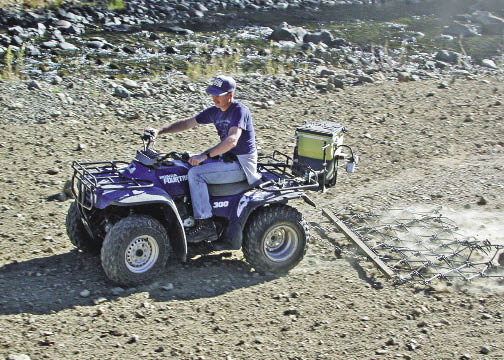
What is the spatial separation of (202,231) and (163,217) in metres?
0.47

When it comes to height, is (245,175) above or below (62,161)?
above

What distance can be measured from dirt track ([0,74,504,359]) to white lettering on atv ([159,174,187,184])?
103 cm

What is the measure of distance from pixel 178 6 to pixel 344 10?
9134mm

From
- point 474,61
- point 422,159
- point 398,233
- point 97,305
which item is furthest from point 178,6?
point 97,305

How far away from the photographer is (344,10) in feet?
112

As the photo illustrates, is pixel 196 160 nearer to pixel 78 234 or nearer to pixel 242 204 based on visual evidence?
pixel 242 204

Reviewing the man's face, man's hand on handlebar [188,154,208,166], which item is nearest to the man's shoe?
man's hand on handlebar [188,154,208,166]

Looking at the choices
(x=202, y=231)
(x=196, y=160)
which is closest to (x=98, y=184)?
(x=196, y=160)

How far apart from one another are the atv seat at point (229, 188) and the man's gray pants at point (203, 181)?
8 cm

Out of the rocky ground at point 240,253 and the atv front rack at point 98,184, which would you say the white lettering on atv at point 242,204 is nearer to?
the rocky ground at point 240,253

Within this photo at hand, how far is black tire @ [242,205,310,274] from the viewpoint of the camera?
7605mm

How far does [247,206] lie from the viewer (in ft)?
24.9

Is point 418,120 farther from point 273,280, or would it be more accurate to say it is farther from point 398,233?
point 273,280

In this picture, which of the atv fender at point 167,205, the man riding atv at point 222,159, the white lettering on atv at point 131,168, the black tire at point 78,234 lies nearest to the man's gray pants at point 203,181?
the man riding atv at point 222,159
